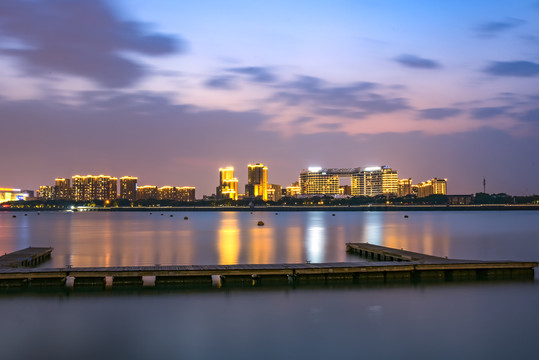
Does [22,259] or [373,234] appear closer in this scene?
[22,259]

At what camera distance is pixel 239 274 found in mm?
27625

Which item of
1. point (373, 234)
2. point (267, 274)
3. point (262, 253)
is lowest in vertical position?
point (373, 234)

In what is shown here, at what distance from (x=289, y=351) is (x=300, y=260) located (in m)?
26.4

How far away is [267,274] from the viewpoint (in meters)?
28.0

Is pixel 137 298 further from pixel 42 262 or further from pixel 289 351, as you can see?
pixel 42 262

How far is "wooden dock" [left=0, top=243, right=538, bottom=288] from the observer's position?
2690 cm

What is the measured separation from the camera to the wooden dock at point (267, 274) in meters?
26.9

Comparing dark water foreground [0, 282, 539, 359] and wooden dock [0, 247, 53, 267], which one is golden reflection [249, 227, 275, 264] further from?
dark water foreground [0, 282, 539, 359]

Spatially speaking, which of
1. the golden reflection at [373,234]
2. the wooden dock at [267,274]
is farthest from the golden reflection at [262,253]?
the wooden dock at [267,274]

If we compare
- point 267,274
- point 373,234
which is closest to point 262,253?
point 267,274

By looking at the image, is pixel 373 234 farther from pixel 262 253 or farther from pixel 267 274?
pixel 267 274

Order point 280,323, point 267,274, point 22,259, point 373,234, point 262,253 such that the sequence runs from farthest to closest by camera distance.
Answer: point 373,234 < point 262,253 < point 22,259 < point 267,274 < point 280,323

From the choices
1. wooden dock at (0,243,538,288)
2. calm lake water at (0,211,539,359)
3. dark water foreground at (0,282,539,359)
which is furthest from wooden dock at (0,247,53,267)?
dark water foreground at (0,282,539,359)

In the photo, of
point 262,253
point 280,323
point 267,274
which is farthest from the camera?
point 262,253
